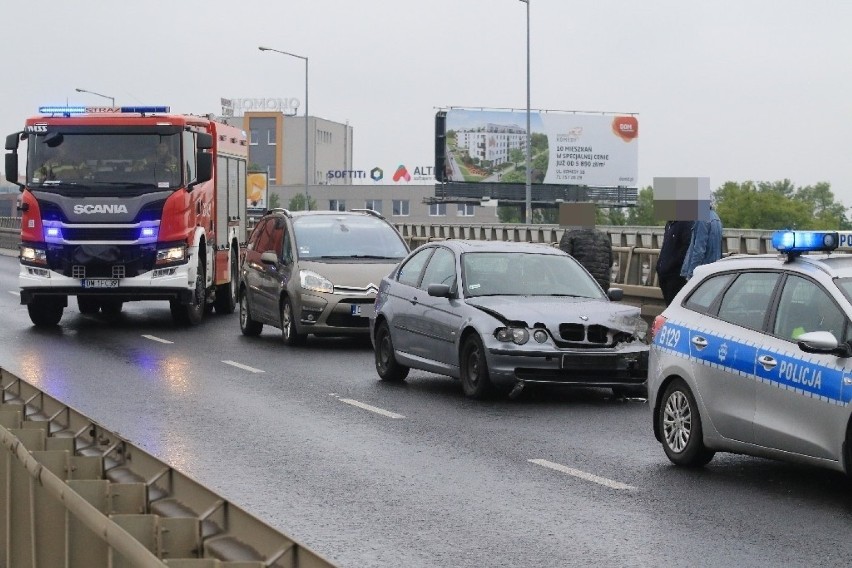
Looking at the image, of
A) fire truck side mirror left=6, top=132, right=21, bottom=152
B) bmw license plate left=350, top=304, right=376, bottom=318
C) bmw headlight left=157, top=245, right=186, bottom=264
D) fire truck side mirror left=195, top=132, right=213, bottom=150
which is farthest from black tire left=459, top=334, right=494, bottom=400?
fire truck side mirror left=6, top=132, right=21, bottom=152

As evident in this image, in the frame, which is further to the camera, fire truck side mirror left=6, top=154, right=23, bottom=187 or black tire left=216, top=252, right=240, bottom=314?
black tire left=216, top=252, right=240, bottom=314

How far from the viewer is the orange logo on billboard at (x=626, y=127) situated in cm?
11606

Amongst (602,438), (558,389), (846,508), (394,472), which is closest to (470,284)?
(558,389)

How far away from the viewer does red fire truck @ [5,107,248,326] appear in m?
22.8

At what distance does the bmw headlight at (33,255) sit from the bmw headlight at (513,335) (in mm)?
10425

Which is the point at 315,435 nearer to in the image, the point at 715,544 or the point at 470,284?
the point at 470,284

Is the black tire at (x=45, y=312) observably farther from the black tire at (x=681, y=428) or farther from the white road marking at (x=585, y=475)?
the black tire at (x=681, y=428)

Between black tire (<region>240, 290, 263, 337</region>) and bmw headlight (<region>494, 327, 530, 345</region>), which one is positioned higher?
bmw headlight (<region>494, 327, 530, 345</region>)

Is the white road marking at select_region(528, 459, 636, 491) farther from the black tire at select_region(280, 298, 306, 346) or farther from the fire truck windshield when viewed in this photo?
the fire truck windshield

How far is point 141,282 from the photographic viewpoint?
75.8 ft

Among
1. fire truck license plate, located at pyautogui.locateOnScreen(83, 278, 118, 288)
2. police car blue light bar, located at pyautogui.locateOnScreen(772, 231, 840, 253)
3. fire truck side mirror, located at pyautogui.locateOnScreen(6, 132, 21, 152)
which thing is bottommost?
fire truck license plate, located at pyautogui.locateOnScreen(83, 278, 118, 288)

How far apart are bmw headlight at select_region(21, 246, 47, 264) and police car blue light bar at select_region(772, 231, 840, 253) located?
1486 cm

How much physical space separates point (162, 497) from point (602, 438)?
311 inches

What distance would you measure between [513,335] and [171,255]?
32.6 feet
